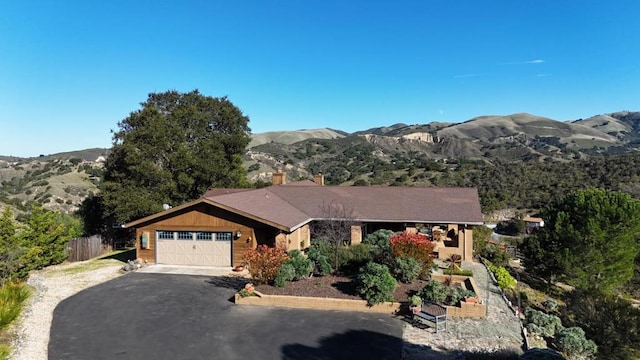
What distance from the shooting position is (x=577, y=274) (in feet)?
79.3

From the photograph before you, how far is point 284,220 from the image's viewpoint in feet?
67.7

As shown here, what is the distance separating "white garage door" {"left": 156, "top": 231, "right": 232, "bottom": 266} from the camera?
20109 millimetres

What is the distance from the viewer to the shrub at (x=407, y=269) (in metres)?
15.6

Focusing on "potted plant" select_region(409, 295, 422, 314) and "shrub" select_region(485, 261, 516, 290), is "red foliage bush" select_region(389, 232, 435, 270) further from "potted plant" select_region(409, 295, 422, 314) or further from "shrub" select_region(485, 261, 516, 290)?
"shrub" select_region(485, 261, 516, 290)

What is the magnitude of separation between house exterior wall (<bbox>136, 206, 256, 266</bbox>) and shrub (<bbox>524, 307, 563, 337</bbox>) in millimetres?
11636

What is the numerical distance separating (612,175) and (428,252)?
165ft

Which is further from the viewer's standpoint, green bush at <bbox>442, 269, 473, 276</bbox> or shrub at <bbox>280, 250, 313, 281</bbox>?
green bush at <bbox>442, 269, 473, 276</bbox>


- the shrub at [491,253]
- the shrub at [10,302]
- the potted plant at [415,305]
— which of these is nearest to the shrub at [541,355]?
the potted plant at [415,305]

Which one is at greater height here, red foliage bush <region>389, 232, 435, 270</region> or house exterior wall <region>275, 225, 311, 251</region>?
red foliage bush <region>389, 232, 435, 270</region>

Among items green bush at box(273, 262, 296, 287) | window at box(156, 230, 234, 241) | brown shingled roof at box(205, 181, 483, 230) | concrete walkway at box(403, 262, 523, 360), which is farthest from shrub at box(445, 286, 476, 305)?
window at box(156, 230, 234, 241)

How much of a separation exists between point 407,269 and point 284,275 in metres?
4.57

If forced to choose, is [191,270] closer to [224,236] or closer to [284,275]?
[224,236]

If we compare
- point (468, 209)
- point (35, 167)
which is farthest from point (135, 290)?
point (35, 167)

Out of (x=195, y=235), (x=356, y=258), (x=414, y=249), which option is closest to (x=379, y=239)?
(x=356, y=258)
